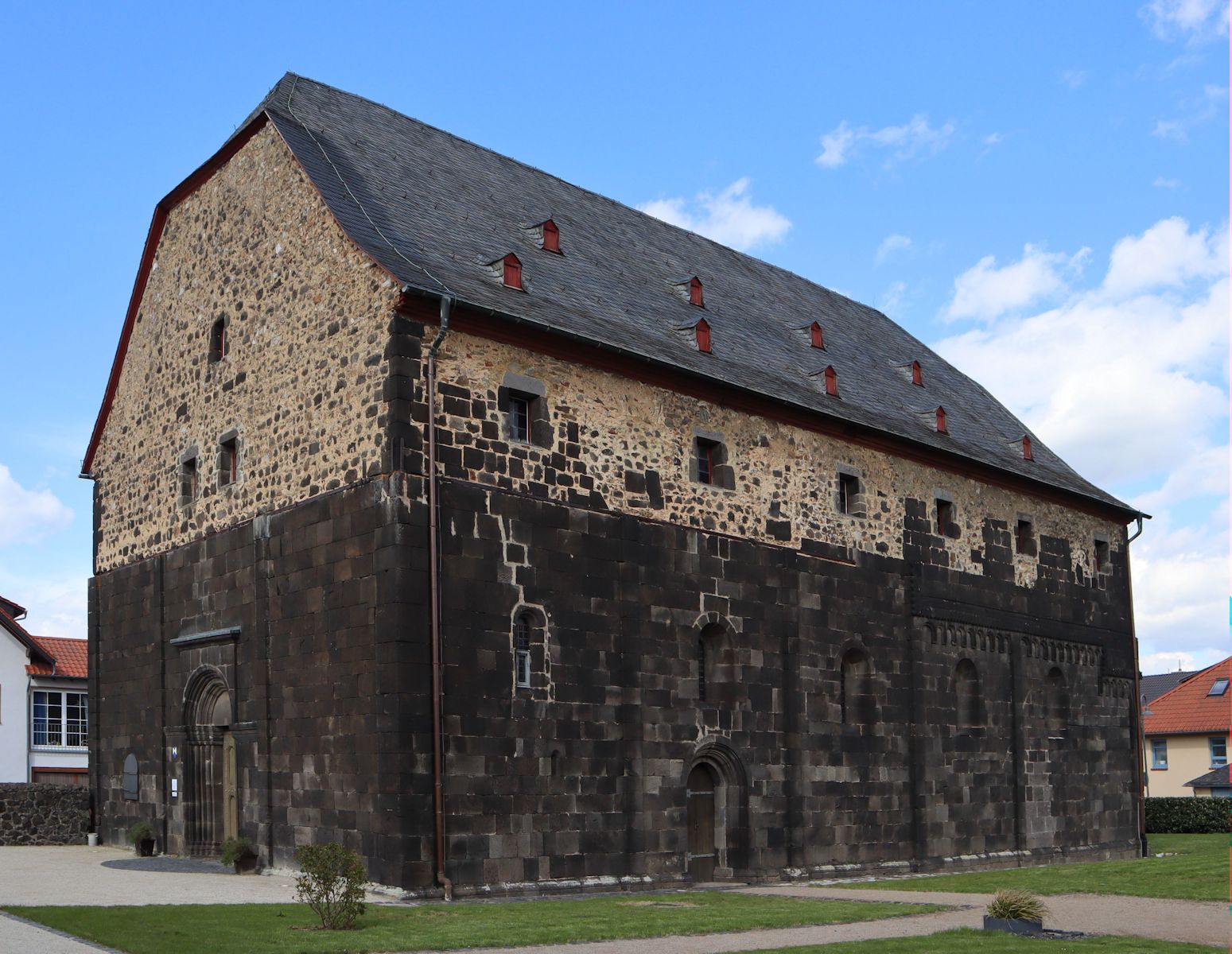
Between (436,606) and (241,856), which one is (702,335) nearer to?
(436,606)

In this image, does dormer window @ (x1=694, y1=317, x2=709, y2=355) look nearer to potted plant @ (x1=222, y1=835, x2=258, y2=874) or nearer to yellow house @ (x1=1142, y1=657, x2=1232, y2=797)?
potted plant @ (x1=222, y1=835, x2=258, y2=874)

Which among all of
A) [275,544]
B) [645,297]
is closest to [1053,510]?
[645,297]

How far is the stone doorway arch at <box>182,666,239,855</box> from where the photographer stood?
78.5ft

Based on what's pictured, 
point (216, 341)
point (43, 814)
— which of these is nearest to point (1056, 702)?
point (216, 341)

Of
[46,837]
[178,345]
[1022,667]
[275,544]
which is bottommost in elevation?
[46,837]

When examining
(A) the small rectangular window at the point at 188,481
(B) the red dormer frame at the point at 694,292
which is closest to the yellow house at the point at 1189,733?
(B) the red dormer frame at the point at 694,292

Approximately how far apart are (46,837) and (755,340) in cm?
1726

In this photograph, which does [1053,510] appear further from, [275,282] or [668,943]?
[668,943]

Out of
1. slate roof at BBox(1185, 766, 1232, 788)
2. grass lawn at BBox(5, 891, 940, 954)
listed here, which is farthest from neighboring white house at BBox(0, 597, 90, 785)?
slate roof at BBox(1185, 766, 1232, 788)

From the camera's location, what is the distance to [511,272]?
76.4ft

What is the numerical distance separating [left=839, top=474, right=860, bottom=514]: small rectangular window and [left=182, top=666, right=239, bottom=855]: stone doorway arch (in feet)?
40.5

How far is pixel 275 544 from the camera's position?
22391 millimetres

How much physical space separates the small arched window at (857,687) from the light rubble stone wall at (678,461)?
2.20 meters

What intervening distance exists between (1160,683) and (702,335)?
5449cm
